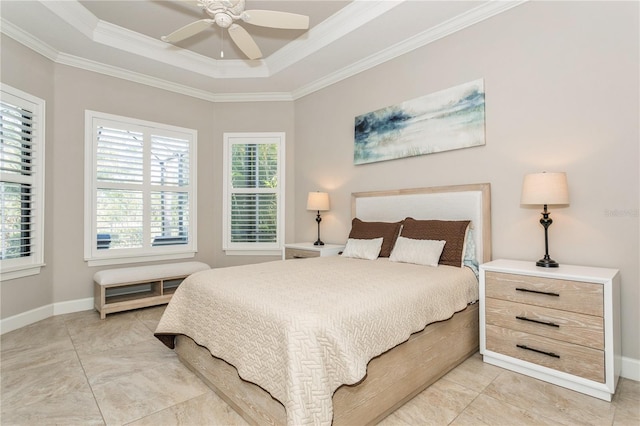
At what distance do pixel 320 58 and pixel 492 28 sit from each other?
5.71ft

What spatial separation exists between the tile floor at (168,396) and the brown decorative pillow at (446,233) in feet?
2.45

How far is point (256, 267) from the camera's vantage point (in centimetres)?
254

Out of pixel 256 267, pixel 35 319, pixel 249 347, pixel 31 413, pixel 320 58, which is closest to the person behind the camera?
pixel 249 347

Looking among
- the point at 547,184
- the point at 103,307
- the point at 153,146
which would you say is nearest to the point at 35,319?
the point at 103,307

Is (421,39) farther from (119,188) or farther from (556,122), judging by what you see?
(119,188)

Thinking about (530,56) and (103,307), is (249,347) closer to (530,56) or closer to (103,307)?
(103,307)

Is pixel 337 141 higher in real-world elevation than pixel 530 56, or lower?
lower

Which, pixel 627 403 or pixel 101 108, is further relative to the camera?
pixel 101 108

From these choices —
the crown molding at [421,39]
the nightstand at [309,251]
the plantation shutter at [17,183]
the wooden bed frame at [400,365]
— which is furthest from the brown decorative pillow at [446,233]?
the plantation shutter at [17,183]

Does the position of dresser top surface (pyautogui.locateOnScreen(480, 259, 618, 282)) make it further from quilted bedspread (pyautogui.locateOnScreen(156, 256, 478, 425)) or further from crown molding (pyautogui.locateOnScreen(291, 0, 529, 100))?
crown molding (pyautogui.locateOnScreen(291, 0, 529, 100))

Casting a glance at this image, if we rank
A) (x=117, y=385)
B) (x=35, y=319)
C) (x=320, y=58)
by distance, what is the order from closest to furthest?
(x=117, y=385) < (x=35, y=319) < (x=320, y=58)

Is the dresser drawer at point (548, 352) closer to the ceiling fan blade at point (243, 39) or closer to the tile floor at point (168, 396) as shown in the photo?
the tile floor at point (168, 396)

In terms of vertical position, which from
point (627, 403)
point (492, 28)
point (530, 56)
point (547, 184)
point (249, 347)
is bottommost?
point (627, 403)

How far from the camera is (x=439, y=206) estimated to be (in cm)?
309
